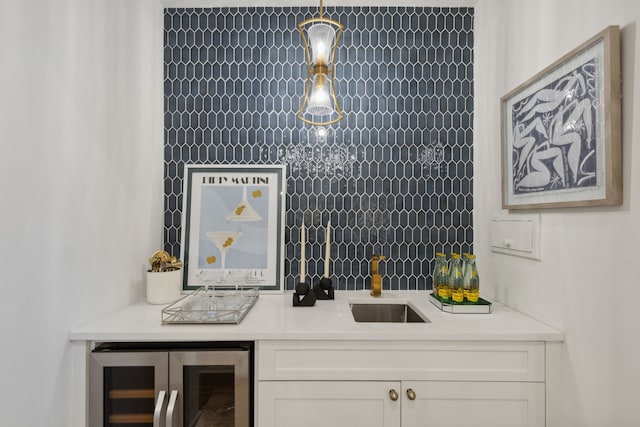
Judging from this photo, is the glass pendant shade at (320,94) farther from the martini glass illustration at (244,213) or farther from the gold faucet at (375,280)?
the gold faucet at (375,280)

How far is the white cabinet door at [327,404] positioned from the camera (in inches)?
51.5

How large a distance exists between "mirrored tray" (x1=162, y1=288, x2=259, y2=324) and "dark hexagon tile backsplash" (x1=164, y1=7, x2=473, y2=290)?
0.37m

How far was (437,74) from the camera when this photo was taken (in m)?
2.05

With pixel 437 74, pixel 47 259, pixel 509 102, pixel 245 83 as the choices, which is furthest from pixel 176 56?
pixel 509 102

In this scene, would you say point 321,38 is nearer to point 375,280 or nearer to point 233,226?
point 233,226

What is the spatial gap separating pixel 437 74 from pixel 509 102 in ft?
1.81

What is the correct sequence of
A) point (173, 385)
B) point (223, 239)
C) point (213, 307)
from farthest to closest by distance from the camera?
point (223, 239), point (213, 307), point (173, 385)

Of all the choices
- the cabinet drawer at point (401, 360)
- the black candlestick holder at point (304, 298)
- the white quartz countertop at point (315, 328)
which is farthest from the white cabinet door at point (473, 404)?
the black candlestick holder at point (304, 298)

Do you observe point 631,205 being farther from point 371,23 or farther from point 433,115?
point 371,23

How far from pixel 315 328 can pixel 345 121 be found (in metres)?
1.21

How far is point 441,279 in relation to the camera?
→ 1.74m

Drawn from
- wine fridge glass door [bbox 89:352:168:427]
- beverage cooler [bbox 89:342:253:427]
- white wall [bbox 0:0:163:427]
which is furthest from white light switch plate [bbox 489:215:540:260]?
white wall [bbox 0:0:163:427]

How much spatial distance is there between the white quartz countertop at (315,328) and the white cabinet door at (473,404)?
0.18 m

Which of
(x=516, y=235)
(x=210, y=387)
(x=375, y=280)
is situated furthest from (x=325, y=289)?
(x=516, y=235)
